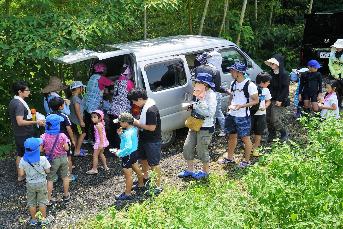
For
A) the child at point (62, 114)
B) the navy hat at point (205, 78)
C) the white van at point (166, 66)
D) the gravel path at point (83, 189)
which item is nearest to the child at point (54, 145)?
the child at point (62, 114)

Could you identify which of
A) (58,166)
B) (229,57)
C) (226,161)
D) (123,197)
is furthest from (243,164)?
(58,166)

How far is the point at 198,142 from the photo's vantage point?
7145mm

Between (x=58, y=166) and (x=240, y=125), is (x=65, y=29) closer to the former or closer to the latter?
(x=58, y=166)

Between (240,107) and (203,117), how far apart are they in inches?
29.2

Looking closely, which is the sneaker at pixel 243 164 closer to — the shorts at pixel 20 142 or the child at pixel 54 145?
the child at pixel 54 145

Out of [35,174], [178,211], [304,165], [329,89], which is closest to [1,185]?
[35,174]

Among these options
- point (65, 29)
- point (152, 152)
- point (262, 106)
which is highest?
point (65, 29)

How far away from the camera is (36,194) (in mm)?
6070

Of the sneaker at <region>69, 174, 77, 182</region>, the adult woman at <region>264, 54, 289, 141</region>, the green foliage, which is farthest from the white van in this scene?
the green foliage

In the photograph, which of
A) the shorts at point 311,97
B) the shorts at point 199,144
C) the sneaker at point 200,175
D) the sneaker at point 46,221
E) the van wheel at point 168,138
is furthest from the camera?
the shorts at point 311,97

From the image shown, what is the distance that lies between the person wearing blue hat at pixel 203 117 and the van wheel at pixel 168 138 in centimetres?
129

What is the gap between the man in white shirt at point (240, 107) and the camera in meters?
7.35

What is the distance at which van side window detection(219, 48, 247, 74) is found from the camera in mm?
8883

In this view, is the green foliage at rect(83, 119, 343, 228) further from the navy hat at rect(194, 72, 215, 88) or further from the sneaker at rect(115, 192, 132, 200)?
the navy hat at rect(194, 72, 215, 88)
